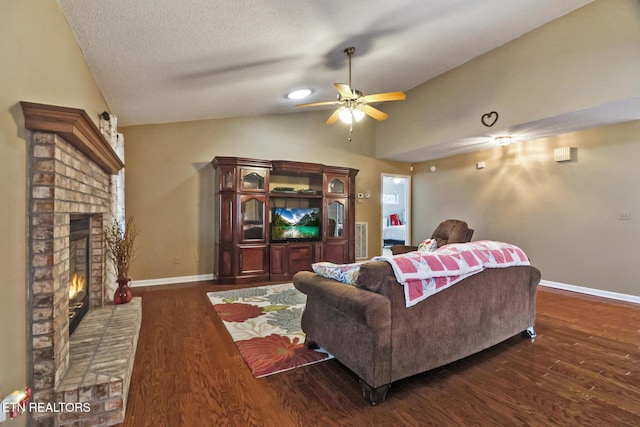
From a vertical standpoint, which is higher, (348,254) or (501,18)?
(501,18)

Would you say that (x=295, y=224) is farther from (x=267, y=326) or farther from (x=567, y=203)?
(x=567, y=203)

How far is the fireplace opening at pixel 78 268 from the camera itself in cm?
215

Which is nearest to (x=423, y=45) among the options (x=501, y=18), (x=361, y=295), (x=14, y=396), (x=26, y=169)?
(x=501, y=18)

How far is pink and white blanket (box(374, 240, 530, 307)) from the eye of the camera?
181 centimetres

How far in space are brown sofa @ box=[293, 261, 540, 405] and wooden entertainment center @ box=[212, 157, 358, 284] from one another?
2637mm

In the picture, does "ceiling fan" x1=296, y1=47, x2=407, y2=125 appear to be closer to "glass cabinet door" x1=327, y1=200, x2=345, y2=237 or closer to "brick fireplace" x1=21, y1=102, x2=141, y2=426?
"glass cabinet door" x1=327, y1=200, x2=345, y2=237

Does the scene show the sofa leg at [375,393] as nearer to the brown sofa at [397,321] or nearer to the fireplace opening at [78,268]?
the brown sofa at [397,321]

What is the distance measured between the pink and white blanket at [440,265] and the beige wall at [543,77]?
2.53 m

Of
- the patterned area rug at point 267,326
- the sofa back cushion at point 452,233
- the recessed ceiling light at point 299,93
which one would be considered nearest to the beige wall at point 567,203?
the sofa back cushion at point 452,233

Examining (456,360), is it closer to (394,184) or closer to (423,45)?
(423,45)

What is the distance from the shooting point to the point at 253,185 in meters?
4.94

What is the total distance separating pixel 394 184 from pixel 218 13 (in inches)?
267

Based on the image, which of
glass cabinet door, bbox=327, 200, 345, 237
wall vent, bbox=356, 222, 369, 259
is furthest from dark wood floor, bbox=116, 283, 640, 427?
wall vent, bbox=356, 222, 369, 259

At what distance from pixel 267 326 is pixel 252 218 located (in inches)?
92.9
